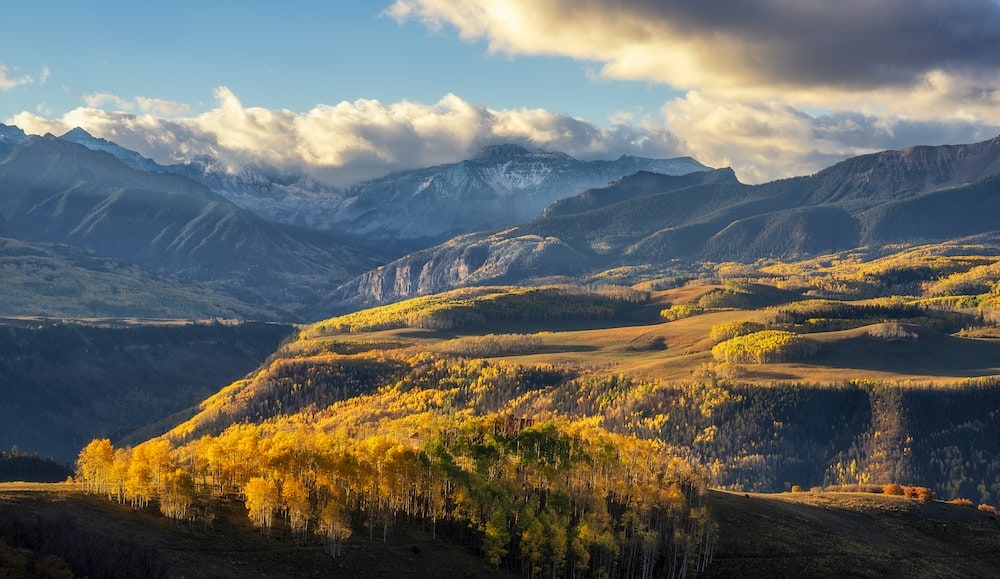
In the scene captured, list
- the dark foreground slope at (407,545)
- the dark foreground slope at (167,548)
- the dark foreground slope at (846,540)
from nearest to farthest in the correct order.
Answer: the dark foreground slope at (167,548), the dark foreground slope at (407,545), the dark foreground slope at (846,540)

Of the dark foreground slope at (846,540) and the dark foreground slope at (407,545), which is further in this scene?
the dark foreground slope at (846,540)

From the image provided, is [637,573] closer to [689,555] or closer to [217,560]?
[689,555]

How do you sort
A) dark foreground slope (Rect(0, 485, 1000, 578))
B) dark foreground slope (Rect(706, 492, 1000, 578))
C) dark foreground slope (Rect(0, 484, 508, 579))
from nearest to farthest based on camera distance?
dark foreground slope (Rect(0, 484, 508, 579))
dark foreground slope (Rect(0, 485, 1000, 578))
dark foreground slope (Rect(706, 492, 1000, 578))

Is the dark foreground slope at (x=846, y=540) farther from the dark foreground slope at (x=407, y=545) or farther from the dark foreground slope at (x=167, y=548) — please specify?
the dark foreground slope at (x=167, y=548)

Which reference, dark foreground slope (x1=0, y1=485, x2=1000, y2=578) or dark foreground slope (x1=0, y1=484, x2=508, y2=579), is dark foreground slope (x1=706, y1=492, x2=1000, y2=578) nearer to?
dark foreground slope (x1=0, y1=485, x2=1000, y2=578)

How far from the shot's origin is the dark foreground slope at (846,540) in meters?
158

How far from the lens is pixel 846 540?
171000mm

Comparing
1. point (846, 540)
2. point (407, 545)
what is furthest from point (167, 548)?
point (846, 540)

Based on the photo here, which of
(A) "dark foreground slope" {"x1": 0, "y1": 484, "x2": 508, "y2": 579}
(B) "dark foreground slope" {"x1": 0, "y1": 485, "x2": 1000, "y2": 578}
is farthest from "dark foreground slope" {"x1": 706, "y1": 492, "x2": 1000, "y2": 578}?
(A) "dark foreground slope" {"x1": 0, "y1": 484, "x2": 508, "y2": 579}

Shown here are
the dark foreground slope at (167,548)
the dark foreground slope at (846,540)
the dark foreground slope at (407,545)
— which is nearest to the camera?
the dark foreground slope at (167,548)

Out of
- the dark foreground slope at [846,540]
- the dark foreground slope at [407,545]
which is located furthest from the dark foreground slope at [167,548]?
the dark foreground slope at [846,540]

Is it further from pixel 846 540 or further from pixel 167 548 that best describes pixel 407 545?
pixel 846 540

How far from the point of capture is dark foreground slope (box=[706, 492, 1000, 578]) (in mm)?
157875

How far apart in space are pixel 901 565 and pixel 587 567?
58.0m
